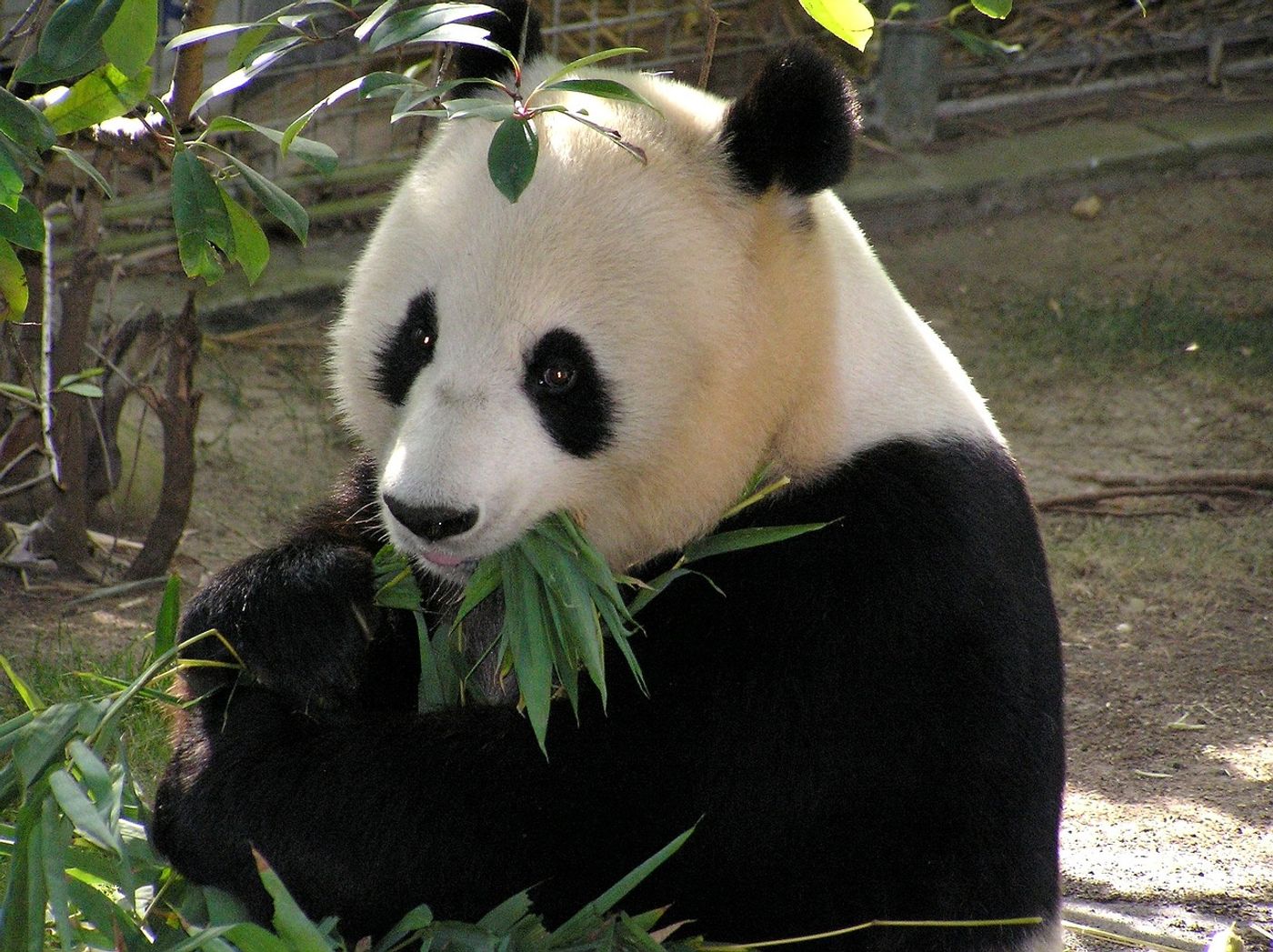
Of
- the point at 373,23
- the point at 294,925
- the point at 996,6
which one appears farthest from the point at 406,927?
the point at 996,6

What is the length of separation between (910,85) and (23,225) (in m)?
6.11

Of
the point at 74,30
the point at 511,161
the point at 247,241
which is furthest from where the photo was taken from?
the point at 247,241

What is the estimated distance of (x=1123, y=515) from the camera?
17.0ft

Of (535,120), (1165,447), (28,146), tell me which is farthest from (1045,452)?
(28,146)

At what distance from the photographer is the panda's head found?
2.28 m

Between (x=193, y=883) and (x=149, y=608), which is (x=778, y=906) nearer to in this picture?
(x=193, y=883)

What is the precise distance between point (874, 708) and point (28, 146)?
153 cm

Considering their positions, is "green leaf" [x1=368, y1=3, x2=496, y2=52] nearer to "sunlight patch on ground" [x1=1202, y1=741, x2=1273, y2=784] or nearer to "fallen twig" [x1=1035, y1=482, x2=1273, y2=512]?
"sunlight patch on ground" [x1=1202, y1=741, x2=1273, y2=784]

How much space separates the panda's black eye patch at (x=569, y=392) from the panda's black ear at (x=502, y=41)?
23.1 inches

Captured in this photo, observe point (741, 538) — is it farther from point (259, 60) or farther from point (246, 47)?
point (246, 47)

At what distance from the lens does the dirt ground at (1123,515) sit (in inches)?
140

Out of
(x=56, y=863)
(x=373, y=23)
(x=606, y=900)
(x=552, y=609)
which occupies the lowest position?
(x=606, y=900)

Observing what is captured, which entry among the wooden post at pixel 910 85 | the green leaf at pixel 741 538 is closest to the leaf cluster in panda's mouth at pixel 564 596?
the green leaf at pixel 741 538

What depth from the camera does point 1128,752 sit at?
388cm
